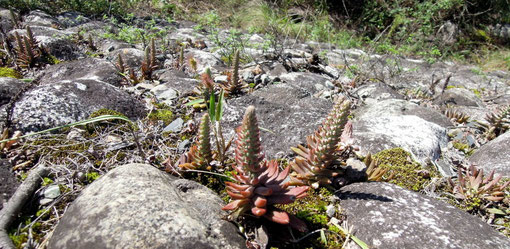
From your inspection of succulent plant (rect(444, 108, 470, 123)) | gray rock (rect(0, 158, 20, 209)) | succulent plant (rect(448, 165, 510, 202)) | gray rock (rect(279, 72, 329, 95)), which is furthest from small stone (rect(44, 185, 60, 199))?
succulent plant (rect(444, 108, 470, 123))

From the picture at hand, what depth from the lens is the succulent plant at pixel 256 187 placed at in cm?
165

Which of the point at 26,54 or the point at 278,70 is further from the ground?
the point at 26,54

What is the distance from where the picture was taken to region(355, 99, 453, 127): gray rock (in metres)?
3.92

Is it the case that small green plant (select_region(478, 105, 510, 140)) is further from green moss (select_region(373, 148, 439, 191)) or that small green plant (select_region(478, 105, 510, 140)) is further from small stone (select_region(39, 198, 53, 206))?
small stone (select_region(39, 198, 53, 206))

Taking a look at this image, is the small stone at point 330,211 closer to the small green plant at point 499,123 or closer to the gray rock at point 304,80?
the gray rock at point 304,80

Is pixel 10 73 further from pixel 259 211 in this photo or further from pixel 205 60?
pixel 259 211

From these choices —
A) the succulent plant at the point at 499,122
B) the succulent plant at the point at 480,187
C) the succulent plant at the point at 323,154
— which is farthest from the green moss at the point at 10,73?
the succulent plant at the point at 499,122

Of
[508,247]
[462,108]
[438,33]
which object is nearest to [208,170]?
[508,247]

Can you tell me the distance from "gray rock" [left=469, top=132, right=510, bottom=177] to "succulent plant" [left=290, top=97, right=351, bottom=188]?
1.87 m

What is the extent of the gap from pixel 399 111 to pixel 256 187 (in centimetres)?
293

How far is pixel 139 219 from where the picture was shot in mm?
1541

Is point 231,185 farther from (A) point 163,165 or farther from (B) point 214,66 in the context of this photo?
(B) point 214,66

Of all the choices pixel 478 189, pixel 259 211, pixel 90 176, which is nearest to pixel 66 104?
pixel 90 176

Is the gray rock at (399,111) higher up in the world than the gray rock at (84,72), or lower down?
lower down
